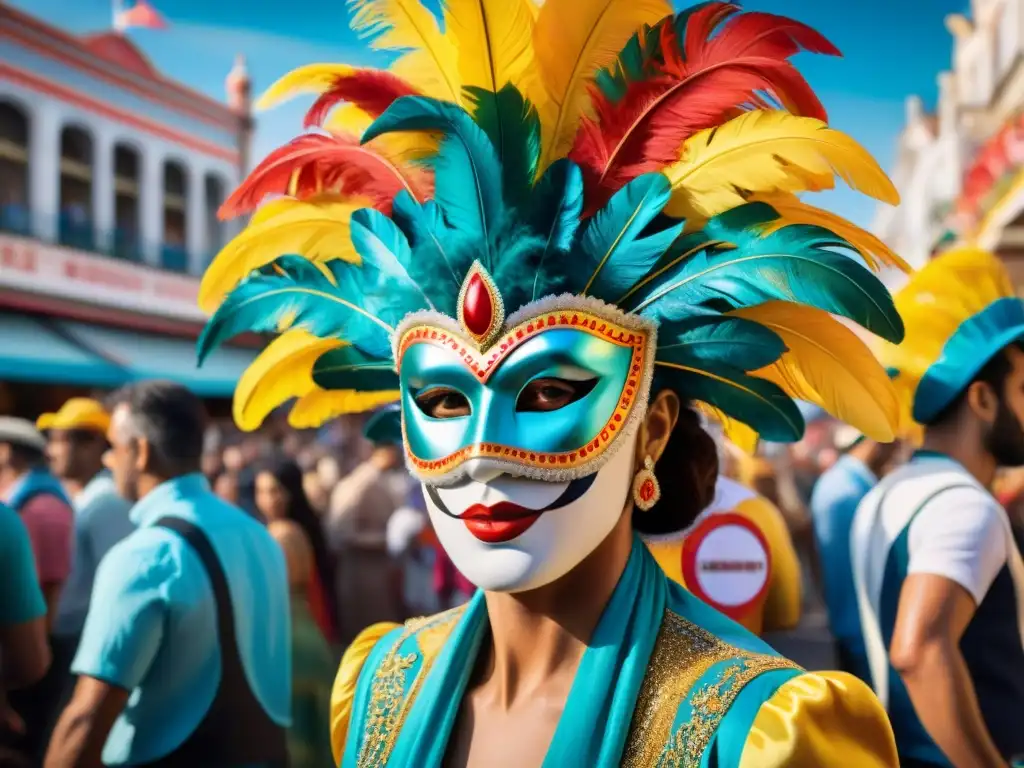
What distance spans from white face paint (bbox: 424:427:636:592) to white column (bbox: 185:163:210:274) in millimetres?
18851

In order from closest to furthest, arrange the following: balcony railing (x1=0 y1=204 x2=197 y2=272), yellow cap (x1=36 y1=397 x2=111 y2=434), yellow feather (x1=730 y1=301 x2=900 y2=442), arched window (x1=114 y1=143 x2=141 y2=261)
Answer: yellow feather (x1=730 y1=301 x2=900 y2=442) < yellow cap (x1=36 y1=397 x2=111 y2=434) < balcony railing (x1=0 y1=204 x2=197 y2=272) < arched window (x1=114 y1=143 x2=141 y2=261)

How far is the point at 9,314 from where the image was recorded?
14.5 metres

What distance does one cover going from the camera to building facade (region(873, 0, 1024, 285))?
14555 millimetres

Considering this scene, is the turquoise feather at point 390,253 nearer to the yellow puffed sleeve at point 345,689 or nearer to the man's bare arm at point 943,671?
the yellow puffed sleeve at point 345,689

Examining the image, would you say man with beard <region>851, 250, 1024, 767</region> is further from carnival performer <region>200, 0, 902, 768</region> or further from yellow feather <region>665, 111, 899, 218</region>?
yellow feather <region>665, 111, 899, 218</region>

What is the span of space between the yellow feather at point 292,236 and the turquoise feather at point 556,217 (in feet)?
1.56

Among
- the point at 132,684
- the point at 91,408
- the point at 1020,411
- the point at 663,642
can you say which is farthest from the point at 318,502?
the point at 663,642

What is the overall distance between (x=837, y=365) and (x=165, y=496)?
217cm

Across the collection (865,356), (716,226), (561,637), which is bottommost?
(561,637)

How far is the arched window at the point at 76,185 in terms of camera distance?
16.8m

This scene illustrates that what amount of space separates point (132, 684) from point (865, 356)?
6.82ft

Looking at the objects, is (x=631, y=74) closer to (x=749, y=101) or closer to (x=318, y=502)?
(x=749, y=101)

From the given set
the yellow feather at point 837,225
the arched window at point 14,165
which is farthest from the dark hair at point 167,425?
the arched window at point 14,165

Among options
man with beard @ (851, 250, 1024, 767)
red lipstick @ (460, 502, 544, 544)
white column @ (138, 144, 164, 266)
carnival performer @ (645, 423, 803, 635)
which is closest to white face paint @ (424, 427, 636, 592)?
red lipstick @ (460, 502, 544, 544)
